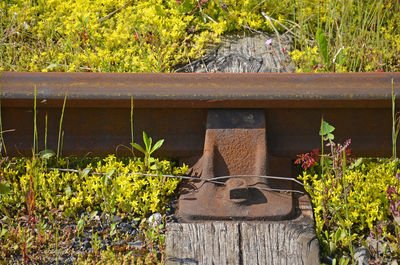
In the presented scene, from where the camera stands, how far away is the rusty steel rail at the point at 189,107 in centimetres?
303

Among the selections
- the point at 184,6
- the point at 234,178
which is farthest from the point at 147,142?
the point at 184,6

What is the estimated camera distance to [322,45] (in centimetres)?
391

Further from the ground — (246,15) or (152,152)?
(246,15)

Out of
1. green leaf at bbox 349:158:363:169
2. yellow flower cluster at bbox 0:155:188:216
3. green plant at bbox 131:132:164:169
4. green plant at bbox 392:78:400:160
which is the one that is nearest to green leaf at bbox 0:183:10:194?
yellow flower cluster at bbox 0:155:188:216

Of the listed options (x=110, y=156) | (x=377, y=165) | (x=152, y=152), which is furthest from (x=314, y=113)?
(x=110, y=156)

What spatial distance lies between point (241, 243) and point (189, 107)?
33.9 inches

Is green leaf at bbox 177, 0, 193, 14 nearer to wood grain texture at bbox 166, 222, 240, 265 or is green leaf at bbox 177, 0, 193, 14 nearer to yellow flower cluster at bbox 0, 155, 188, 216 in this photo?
yellow flower cluster at bbox 0, 155, 188, 216

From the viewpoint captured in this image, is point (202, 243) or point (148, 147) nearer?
point (202, 243)

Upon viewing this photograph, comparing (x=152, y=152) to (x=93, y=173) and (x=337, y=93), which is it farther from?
(x=337, y=93)

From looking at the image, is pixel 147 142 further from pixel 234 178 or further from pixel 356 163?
pixel 356 163

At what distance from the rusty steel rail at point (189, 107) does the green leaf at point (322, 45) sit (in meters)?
0.83

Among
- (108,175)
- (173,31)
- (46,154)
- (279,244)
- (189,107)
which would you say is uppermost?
(173,31)

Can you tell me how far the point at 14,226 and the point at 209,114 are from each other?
1.16 m

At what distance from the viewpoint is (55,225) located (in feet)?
9.32
